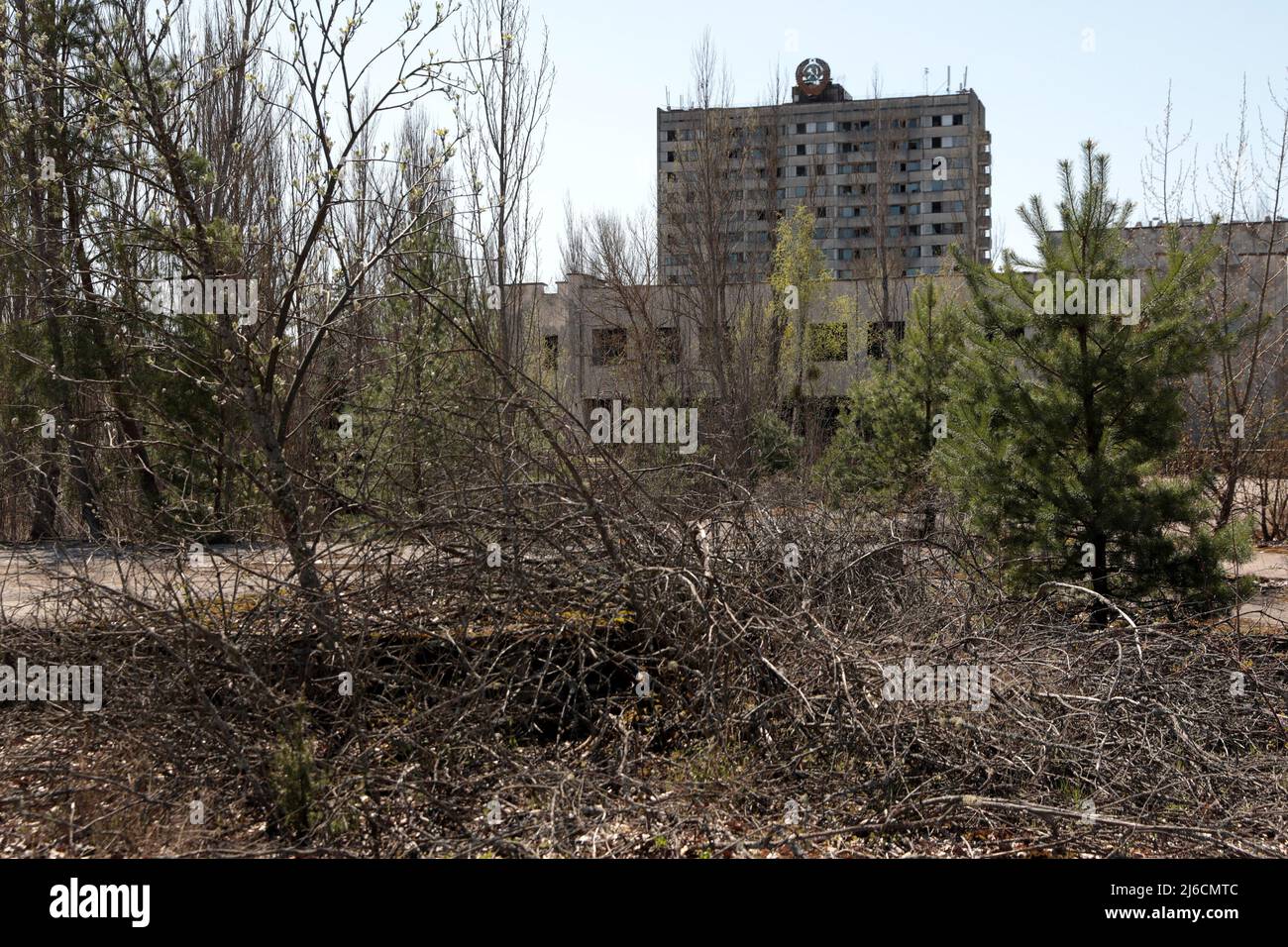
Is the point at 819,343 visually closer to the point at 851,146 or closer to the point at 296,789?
the point at 296,789

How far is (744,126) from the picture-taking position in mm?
23156

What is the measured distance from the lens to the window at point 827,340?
26.7m

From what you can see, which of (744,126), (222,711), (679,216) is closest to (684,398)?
(679,216)

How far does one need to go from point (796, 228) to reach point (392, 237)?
Result: 23840 mm

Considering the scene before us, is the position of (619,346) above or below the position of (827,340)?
below

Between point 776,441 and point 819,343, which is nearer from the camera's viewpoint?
point 776,441

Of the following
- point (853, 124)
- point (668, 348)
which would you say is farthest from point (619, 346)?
point (853, 124)

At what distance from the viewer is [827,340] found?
27.4 m

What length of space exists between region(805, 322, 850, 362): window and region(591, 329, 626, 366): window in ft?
15.0

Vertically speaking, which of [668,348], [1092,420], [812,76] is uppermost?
[812,76]

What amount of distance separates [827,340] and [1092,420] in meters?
20.2

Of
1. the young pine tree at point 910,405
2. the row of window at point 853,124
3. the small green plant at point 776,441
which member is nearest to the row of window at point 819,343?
the small green plant at point 776,441

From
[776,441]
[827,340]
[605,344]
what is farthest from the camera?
[605,344]

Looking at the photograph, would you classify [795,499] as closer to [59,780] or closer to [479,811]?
[479,811]
